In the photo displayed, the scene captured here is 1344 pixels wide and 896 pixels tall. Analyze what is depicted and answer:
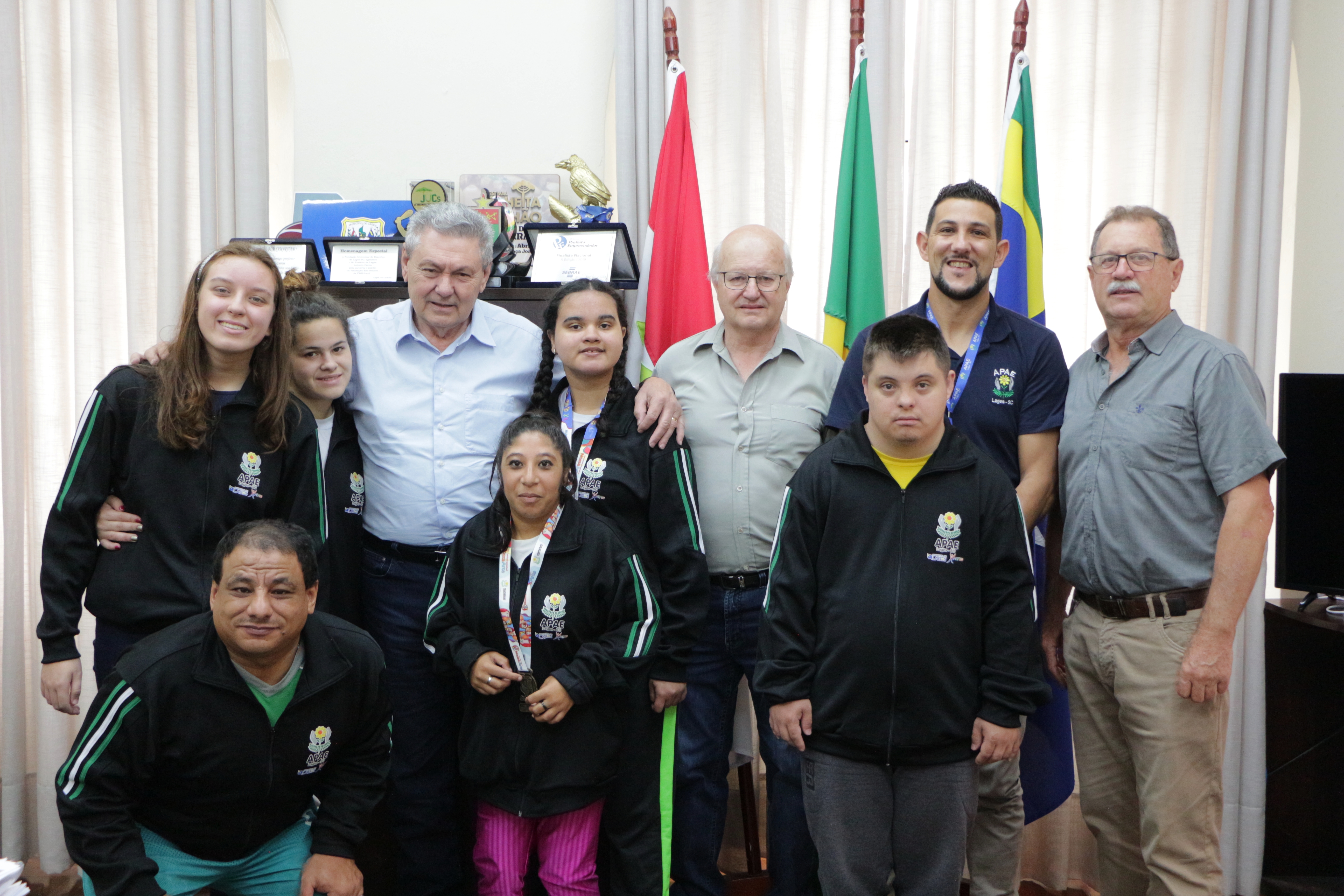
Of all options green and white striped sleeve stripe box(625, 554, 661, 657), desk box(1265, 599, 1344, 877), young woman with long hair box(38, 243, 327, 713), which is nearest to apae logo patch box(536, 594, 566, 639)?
green and white striped sleeve stripe box(625, 554, 661, 657)

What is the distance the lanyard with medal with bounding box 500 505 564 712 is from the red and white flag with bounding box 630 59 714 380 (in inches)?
41.7

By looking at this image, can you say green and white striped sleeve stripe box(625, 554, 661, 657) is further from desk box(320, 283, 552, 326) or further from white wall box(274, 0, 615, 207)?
white wall box(274, 0, 615, 207)

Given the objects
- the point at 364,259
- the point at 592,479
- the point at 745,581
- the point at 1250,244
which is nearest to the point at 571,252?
the point at 364,259

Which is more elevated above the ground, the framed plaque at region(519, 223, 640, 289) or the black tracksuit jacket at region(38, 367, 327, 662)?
the framed plaque at region(519, 223, 640, 289)

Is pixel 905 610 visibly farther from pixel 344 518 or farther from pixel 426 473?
pixel 344 518

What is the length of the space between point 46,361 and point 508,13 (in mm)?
2035

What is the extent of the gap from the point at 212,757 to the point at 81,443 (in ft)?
2.47

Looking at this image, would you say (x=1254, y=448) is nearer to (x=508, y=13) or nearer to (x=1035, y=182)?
(x=1035, y=182)

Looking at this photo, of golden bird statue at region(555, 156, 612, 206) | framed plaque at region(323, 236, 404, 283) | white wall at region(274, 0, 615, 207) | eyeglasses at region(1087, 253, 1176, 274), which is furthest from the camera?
white wall at region(274, 0, 615, 207)

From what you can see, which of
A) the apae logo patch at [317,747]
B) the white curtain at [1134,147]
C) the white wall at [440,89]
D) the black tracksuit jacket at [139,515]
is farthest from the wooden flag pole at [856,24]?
the apae logo patch at [317,747]

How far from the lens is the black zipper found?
74.0 inches

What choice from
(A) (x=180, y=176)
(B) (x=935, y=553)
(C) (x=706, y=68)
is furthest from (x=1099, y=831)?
(A) (x=180, y=176)

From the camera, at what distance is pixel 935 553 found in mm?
1905

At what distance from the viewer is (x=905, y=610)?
189cm
